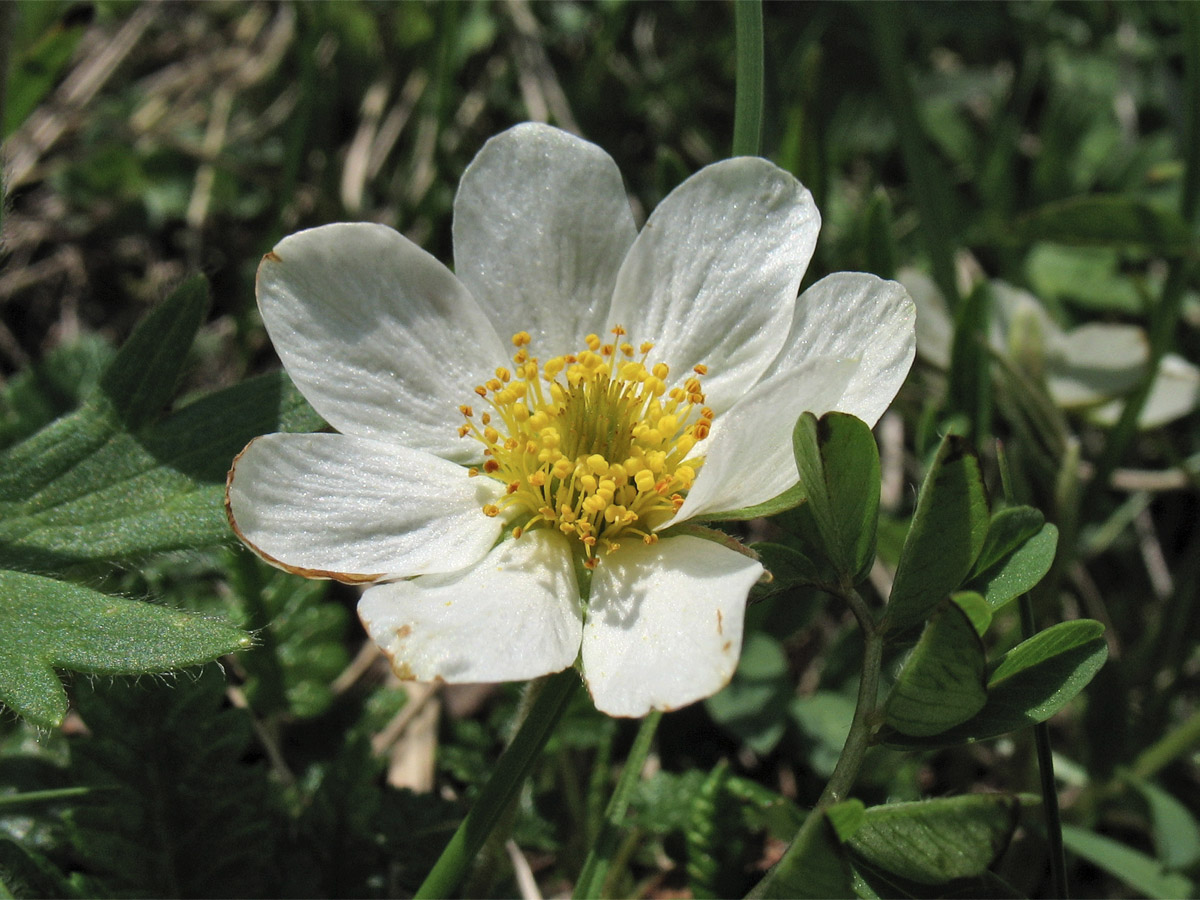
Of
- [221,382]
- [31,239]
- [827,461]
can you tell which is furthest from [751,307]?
[31,239]

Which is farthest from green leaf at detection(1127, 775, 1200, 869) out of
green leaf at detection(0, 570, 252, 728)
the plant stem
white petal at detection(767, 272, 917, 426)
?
green leaf at detection(0, 570, 252, 728)

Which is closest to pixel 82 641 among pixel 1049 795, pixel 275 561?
pixel 275 561

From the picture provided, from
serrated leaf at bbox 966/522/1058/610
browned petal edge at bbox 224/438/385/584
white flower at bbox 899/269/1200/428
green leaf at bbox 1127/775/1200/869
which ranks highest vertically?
browned petal edge at bbox 224/438/385/584

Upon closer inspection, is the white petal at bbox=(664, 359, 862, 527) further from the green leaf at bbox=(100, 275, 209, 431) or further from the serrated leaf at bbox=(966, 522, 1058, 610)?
the green leaf at bbox=(100, 275, 209, 431)

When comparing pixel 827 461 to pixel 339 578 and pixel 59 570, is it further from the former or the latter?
pixel 59 570

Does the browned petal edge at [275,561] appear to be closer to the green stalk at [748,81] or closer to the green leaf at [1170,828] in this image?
the green stalk at [748,81]

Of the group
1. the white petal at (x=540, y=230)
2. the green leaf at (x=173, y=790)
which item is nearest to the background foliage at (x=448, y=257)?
the green leaf at (x=173, y=790)

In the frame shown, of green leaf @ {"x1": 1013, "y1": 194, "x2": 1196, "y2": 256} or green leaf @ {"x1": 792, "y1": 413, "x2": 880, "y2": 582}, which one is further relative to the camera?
green leaf @ {"x1": 1013, "y1": 194, "x2": 1196, "y2": 256}
